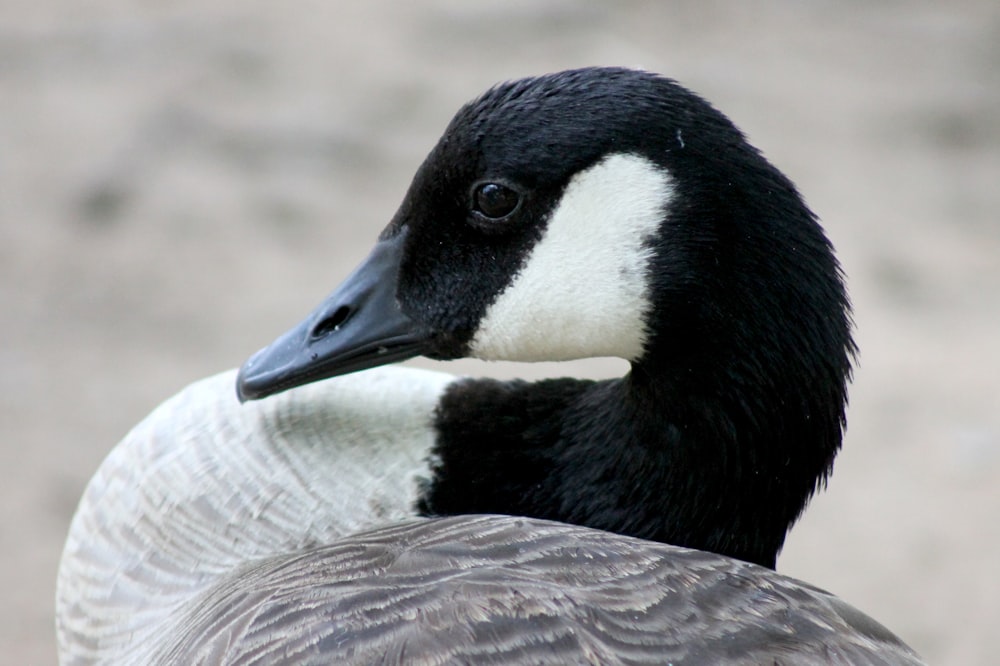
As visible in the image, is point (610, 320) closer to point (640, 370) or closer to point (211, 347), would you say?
point (640, 370)

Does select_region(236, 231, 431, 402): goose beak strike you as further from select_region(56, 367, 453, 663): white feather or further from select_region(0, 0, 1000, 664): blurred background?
select_region(0, 0, 1000, 664): blurred background

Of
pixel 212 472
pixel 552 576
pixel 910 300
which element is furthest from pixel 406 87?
pixel 552 576

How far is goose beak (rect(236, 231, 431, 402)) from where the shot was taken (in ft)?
7.11

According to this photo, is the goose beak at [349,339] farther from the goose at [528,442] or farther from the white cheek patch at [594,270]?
the white cheek patch at [594,270]

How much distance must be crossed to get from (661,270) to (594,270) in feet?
0.38

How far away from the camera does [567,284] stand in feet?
6.71

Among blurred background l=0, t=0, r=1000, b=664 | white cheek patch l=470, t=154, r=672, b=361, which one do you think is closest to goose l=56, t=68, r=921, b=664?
white cheek patch l=470, t=154, r=672, b=361

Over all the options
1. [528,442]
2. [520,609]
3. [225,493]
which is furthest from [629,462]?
[225,493]

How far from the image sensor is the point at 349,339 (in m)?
2.19

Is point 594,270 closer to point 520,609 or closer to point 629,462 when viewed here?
point 629,462

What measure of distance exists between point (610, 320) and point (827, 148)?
14.3ft

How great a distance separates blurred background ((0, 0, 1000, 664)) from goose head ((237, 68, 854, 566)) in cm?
207

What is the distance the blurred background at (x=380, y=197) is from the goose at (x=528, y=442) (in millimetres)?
1713

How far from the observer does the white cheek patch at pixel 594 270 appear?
198cm
